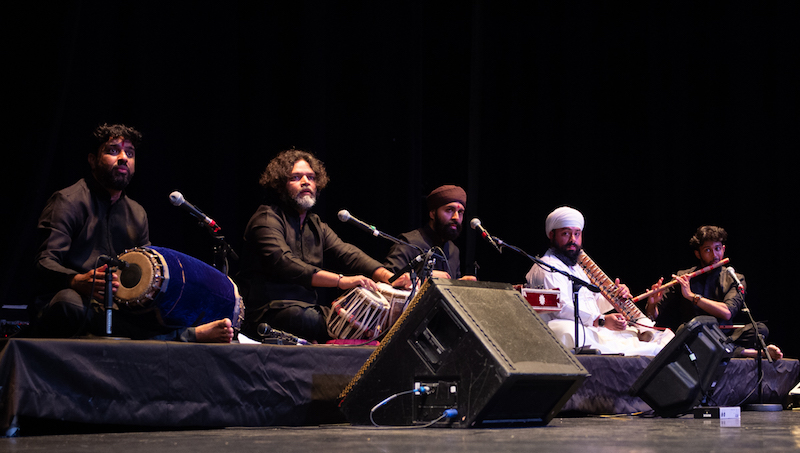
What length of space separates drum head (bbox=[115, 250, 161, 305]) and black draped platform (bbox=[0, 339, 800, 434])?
25 centimetres

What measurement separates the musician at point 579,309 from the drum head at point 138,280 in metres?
2.73

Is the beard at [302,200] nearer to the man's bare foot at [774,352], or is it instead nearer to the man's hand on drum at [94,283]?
the man's hand on drum at [94,283]

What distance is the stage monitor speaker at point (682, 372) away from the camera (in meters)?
3.99

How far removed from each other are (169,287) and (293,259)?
3.81ft

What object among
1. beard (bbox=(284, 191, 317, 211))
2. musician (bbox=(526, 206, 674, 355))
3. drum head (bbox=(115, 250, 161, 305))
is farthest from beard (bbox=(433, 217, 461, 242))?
drum head (bbox=(115, 250, 161, 305))

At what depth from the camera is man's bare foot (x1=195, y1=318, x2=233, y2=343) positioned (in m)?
3.30

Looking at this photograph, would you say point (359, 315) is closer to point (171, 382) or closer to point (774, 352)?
point (171, 382)

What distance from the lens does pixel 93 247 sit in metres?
3.58

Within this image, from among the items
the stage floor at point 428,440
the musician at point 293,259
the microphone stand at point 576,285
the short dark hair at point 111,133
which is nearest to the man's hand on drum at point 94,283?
the stage floor at point 428,440

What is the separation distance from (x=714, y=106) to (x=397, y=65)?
2.96 metres

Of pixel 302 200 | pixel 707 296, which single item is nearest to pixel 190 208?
pixel 302 200

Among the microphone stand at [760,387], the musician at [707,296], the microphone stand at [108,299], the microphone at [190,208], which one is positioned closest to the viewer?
the microphone stand at [108,299]

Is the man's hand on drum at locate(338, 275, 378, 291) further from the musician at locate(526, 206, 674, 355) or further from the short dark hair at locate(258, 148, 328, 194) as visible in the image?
the musician at locate(526, 206, 674, 355)

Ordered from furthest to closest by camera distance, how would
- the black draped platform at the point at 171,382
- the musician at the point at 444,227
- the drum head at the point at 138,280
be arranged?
the musician at the point at 444,227
the drum head at the point at 138,280
the black draped platform at the point at 171,382
